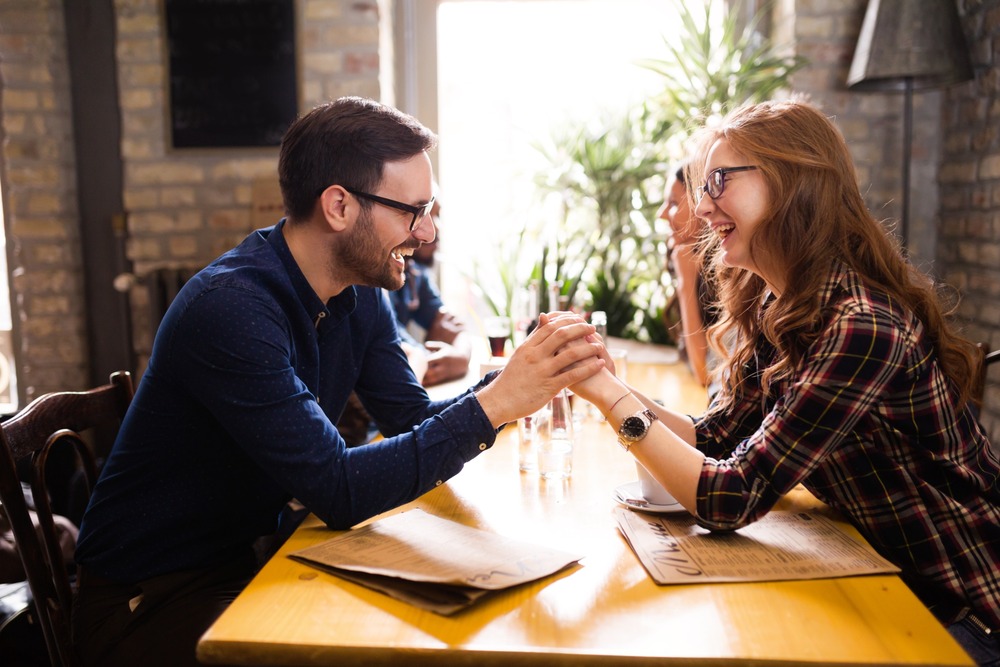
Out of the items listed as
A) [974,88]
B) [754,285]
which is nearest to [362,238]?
[754,285]

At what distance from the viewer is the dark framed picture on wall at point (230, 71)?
3574mm

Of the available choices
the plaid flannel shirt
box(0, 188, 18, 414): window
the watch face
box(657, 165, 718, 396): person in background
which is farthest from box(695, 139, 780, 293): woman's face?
box(0, 188, 18, 414): window

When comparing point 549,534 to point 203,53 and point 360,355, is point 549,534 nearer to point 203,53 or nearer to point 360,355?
point 360,355

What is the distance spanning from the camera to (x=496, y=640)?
920mm

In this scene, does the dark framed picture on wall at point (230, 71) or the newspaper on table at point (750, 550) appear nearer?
the newspaper on table at point (750, 550)

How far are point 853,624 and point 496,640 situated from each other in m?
0.39

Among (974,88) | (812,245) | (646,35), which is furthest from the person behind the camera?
(646,35)

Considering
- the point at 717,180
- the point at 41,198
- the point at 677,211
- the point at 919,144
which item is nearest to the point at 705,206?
the point at 717,180

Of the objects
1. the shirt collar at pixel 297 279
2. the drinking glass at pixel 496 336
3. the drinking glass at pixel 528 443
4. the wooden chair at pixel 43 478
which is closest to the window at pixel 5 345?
the wooden chair at pixel 43 478

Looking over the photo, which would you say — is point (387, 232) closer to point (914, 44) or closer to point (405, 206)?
point (405, 206)

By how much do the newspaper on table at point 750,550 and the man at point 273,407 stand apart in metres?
0.28

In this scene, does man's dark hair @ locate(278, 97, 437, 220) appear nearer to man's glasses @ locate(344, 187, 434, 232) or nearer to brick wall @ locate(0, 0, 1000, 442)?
man's glasses @ locate(344, 187, 434, 232)

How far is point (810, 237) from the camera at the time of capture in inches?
54.3

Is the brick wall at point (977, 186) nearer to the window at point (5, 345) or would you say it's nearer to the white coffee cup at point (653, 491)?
the white coffee cup at point (653, 491)
